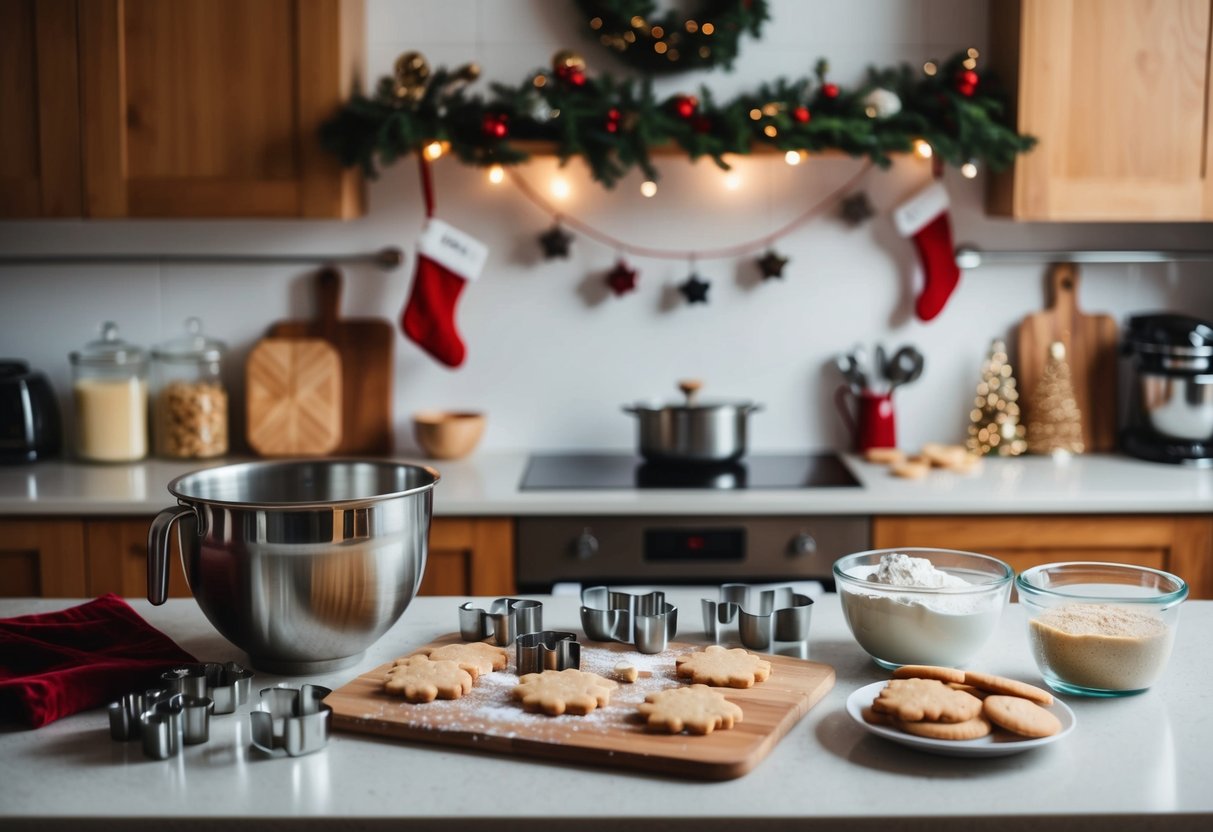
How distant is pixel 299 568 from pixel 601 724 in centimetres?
36

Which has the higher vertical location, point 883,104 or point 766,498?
point 883,104

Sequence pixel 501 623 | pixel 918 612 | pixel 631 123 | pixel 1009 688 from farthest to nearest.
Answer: pixel 631 123, pixel 501 623, pixel 918 612, pixel 1009 688

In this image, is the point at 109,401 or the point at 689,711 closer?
the point at 689,711

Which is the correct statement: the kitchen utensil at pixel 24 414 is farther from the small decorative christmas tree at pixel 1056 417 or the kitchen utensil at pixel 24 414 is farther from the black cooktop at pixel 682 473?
the small decorative christmas tree at pixel 1056 417

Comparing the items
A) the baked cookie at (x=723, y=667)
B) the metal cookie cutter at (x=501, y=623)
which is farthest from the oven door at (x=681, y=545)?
the baked cookie at (x=723, y=667)

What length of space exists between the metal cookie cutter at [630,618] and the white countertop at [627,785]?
23 centimetres

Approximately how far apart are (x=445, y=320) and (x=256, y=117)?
645 mm

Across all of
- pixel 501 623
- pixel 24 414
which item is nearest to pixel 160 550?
pixel 501 623

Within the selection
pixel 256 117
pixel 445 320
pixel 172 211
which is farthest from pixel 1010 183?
pixel 172 211

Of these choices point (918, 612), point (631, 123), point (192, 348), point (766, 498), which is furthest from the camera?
point (192, 348)

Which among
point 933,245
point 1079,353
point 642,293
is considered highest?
point 933,245

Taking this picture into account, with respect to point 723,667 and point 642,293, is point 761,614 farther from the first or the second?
point 642,293

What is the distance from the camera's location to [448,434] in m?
3.00

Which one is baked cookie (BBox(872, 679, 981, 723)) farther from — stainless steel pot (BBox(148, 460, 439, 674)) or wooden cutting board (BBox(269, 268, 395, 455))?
wooden cutting board (BBox(269, 268, 395, 455))
